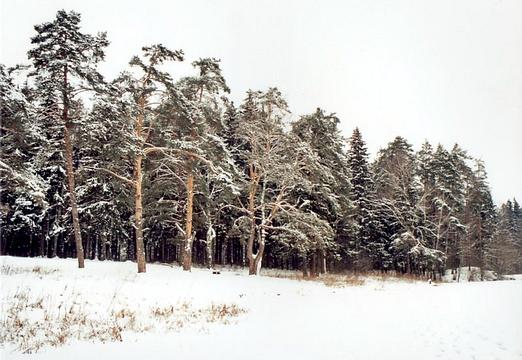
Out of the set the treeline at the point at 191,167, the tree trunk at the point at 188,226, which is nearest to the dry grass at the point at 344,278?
the treeline at the point at 191,167

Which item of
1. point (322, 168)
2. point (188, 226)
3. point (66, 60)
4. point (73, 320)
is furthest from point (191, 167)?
point (73, 320)

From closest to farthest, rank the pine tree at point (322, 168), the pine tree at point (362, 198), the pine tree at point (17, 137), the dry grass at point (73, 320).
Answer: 1. the dry grass at point (73, 320)
2. the pine tree at point (17, 137)
3. the pine tree at point (322, 168)
4. the pine tree at point (362, 198)

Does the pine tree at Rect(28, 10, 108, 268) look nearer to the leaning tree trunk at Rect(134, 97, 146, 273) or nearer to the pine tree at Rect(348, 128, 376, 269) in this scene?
the leaning tree trunk at Rect(134, 97, 146, 273)

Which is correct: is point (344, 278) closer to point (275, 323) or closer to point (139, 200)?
point (139, 200)

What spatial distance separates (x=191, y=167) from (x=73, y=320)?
540 inches

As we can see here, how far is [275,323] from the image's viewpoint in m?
10.8

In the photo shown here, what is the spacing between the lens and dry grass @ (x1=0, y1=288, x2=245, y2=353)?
7638 millimetres

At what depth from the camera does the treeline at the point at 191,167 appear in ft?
63.3

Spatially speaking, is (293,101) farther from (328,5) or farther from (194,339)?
(194,339)

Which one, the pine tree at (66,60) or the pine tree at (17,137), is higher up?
the pine tree at (66,60)

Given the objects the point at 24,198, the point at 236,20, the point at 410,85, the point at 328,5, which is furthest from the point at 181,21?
the point at 24,198

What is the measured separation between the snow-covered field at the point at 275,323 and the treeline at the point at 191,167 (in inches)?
254

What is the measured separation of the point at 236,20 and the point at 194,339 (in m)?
11.0

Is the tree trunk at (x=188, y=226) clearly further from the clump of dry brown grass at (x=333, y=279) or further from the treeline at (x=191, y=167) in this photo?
the clump of dry brown grass at (x=333, y=279)
